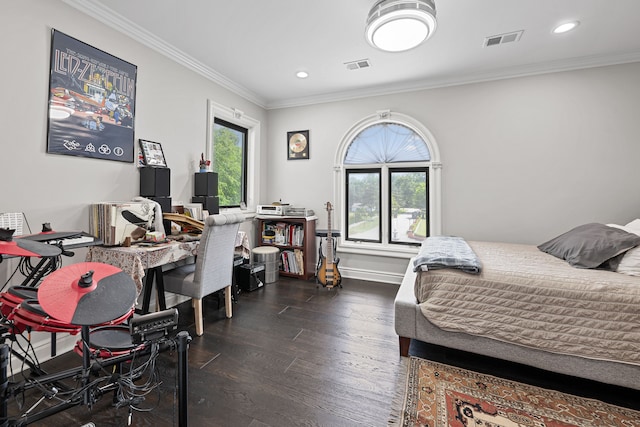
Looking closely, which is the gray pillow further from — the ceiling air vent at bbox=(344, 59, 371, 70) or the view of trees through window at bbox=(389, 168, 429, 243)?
the ceiling air vent at bbox=(344, 59, 371, 70)

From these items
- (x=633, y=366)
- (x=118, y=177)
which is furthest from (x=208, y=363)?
(x=633, y=366)

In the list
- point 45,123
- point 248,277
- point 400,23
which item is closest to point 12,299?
point 45,123

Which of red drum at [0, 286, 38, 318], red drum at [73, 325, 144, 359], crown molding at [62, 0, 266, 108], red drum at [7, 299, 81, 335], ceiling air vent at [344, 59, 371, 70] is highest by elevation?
ceiling air vent at [344, 59, 371, 70]

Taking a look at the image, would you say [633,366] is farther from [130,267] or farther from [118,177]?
[118,177]

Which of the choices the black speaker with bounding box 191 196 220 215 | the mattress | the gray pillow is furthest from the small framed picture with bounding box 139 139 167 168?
the gray pillow

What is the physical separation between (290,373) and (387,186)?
276 centimetres

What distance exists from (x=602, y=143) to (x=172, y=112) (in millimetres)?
4577

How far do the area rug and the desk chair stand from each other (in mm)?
1687

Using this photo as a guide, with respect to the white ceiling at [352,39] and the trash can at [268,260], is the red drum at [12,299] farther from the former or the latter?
the trash can at [268,260]

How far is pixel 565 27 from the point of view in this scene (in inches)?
96.4

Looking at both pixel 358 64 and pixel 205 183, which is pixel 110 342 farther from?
pixel 358 64

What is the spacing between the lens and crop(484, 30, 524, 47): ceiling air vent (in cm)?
256

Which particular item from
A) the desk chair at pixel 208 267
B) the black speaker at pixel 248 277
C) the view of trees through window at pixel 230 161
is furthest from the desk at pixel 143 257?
the view of trees through window at pixel 230 161

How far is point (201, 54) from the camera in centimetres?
300
